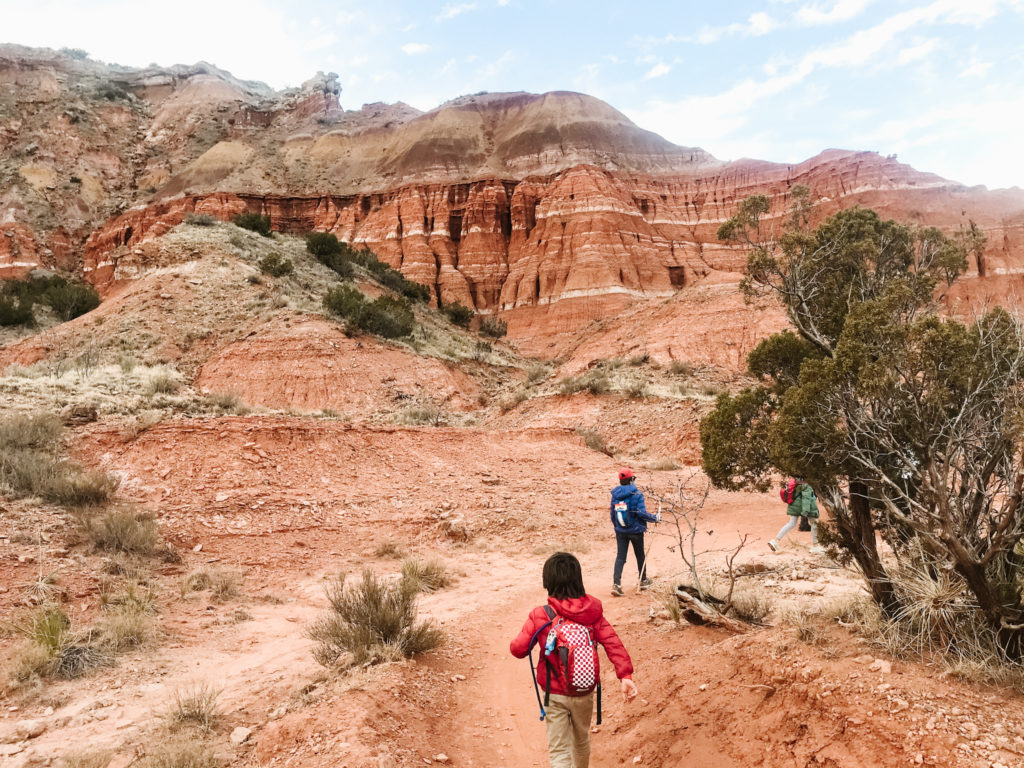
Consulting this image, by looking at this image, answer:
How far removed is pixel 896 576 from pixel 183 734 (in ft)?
17.6

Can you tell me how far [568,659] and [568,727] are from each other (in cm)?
43

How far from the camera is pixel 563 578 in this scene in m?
3.52

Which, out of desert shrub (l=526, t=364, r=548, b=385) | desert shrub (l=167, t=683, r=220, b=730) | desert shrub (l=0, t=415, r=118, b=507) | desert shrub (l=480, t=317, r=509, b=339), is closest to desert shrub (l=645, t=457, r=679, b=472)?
desert shrub (l=526, t=364, r=548, b=385)

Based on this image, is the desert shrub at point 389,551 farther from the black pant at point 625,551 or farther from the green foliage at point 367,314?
the green foliage at point 367,314

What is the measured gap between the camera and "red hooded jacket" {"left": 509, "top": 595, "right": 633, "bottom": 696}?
3398mm

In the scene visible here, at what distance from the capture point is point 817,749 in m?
3.58

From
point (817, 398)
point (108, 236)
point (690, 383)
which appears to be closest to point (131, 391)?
point (817, 398)

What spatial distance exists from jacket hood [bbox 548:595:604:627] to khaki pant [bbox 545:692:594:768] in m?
0.41

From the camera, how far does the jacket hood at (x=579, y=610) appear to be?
3453mm

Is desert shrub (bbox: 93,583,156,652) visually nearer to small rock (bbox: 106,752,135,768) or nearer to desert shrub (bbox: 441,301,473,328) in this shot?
small rock (bbox: 106,752,135,768)

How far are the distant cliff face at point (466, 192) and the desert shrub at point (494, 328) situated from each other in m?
1.90

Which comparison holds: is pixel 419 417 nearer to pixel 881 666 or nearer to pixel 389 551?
pixel 389 551

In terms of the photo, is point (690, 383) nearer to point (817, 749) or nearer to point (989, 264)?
point (817, 749)

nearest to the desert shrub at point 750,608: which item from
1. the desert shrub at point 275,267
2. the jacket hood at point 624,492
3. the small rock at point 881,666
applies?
the small rock at point 881,666
